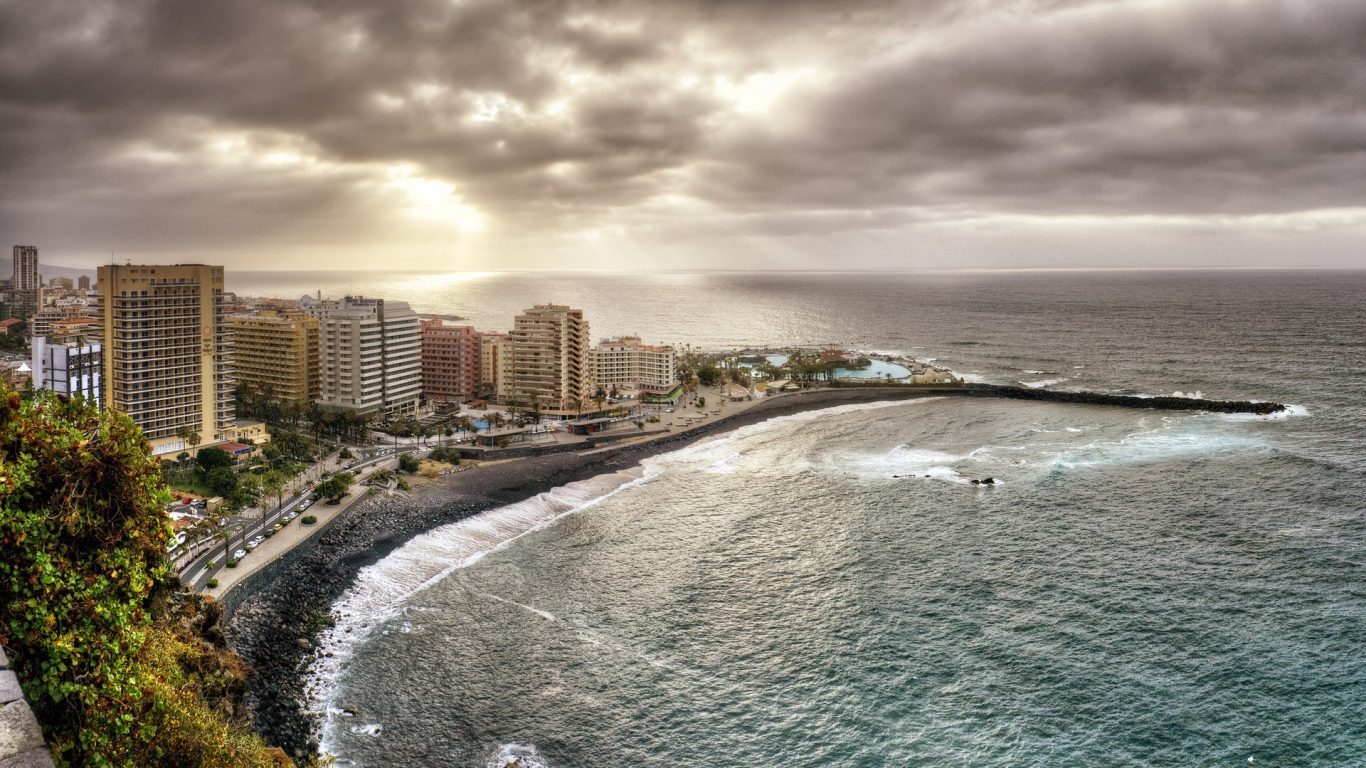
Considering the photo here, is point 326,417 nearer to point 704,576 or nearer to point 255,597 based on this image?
point 255,597

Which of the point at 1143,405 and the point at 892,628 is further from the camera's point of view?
the point at 1143,405

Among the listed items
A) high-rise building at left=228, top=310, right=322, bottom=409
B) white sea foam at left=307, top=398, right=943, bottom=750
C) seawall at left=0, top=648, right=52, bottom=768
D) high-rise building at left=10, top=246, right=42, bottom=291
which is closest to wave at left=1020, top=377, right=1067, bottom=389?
white sea foam at left=307, top=398, right=943, bottom=750

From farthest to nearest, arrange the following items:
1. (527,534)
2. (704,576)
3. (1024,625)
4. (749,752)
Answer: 1. (527,534)
2. (704,576)
3. (1024,625)
4. (749,752)

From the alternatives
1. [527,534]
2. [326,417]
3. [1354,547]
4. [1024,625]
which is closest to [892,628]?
[1024,625]

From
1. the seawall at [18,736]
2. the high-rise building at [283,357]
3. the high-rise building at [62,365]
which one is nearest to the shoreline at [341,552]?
the high-rise building at [62,365]

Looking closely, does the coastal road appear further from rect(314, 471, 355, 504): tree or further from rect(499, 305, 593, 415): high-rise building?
rect(499, 305, 593, 415): high-rise building

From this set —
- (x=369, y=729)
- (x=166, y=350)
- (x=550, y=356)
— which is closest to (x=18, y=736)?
(x=369, y=729)

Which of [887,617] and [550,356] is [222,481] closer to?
[550,356]
